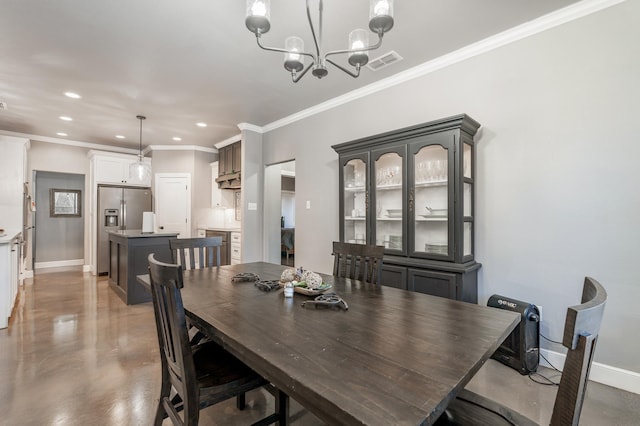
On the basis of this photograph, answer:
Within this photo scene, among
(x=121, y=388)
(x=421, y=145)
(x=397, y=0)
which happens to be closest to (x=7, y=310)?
(x=121, y=388)

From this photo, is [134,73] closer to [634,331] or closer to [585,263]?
[585,263]

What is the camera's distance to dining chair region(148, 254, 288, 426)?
1.15m

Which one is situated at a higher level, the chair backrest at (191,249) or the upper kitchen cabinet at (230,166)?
the upper kitchen cabinet at (230,166)

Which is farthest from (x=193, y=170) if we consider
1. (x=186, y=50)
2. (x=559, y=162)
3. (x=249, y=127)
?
(x=559, y=162)

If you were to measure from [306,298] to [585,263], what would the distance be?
2129mm

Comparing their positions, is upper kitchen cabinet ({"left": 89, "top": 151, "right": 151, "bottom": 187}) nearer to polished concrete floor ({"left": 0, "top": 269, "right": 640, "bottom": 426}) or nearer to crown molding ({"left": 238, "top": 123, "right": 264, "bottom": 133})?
crown molding ({"left": 238, "top": 123, "right": 264, "bottom": 133})

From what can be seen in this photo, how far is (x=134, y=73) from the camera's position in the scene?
3240 millimetres

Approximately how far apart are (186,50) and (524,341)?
382cm

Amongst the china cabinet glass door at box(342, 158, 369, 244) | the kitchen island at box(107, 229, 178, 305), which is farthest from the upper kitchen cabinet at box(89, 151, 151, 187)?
the china cabinet glass door at box(342, 158, 369, 244)

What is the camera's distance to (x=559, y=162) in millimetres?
2309

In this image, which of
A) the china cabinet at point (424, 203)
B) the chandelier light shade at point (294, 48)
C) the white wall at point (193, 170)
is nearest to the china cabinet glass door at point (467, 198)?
the china cabinet at point (424, 203)

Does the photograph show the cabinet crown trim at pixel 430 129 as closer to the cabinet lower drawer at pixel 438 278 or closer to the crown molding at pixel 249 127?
the cabinet lower drawer at pixel 438 278

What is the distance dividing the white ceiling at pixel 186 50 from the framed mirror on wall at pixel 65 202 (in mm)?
2570

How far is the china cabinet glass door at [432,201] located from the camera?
2557 mm
